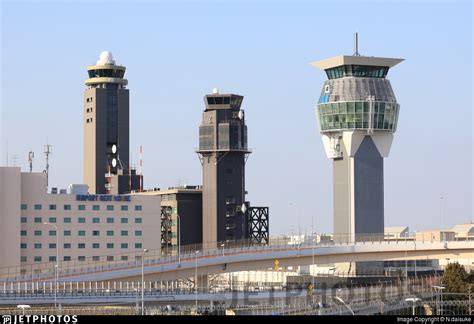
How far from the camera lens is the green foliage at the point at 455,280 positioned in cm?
16236

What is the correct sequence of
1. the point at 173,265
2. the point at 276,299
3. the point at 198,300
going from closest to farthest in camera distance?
the point at 198,300 → the point at 276,299 → the point at 173,265

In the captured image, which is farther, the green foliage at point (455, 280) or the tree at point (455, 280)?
the green foliage at point (455, 280)

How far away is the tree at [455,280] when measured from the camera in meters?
162

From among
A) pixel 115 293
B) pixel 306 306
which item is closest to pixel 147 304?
pixel 115 293

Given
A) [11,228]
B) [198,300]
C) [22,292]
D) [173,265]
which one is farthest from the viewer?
[11,228]

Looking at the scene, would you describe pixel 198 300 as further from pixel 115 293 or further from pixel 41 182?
pixel 41 182

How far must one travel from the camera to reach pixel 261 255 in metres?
187

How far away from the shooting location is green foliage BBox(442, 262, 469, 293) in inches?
6392

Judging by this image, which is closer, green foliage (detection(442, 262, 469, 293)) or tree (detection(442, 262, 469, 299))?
tree (detection(442, 262, 469, 299))

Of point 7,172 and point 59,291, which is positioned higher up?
point 7,172

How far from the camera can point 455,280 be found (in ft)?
552

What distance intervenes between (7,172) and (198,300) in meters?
49.8

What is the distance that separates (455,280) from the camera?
168 meters

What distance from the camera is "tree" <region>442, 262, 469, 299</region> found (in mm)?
162250
